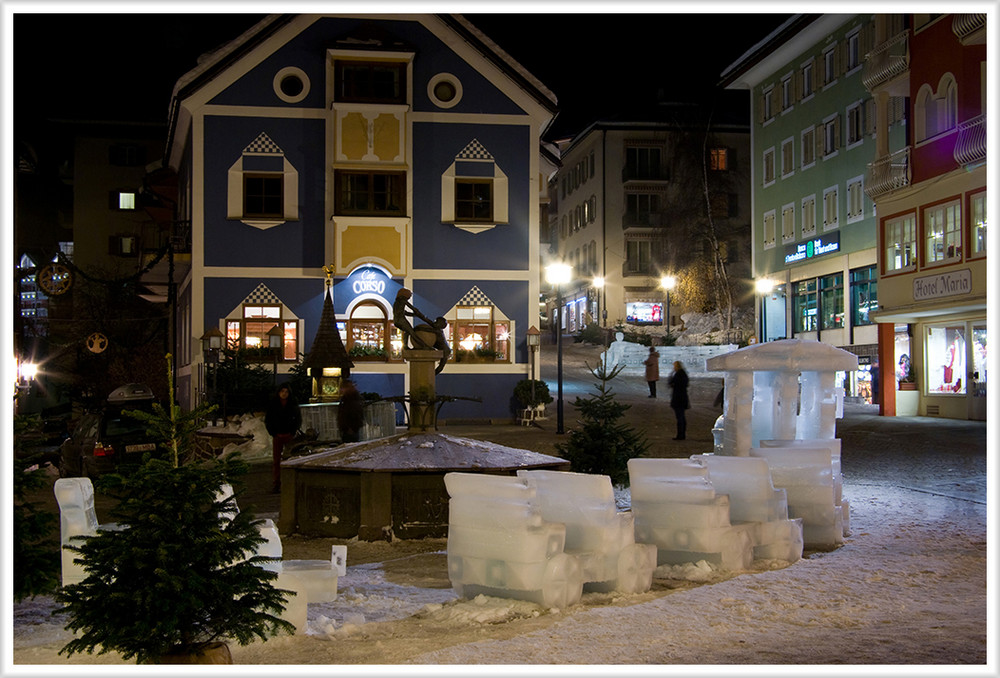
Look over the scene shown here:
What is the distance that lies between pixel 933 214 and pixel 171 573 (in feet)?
84.0

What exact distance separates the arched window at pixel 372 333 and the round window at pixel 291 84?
6.06 metres

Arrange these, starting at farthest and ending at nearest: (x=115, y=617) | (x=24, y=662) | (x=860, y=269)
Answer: (x=860, y=269) → (x=24, y=662) → (x=115, y=617)

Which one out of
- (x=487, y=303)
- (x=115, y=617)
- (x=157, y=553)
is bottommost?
(x=115, y=617)

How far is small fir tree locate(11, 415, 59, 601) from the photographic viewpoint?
7.20 metres

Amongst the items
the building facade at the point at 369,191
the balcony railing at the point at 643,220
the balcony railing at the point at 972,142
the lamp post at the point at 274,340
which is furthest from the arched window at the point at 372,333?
the balcony railing at the point at 643,220

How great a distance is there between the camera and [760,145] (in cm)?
4581

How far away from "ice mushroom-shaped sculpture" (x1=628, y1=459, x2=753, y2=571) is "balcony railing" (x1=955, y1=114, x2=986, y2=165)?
61.2ft

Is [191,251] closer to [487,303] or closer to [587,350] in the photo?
[487,303]

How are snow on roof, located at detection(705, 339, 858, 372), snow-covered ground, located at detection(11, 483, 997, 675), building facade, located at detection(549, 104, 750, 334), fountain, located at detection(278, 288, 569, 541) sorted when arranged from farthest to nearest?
building facade, located at detection(549, 104, 750, 334)
snow on roof, located at detection(705, 339, 858, 372)
fountain, located at detection(278, 288, 569, 541)
snow-covered ground, located at detection(11, 483, 997, 675)

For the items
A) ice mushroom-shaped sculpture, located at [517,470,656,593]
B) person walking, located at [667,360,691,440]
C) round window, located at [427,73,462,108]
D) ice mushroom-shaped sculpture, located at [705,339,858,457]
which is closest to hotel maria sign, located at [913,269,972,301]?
person walking, located at [667,360,691,440]

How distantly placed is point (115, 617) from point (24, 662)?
0.96 meters

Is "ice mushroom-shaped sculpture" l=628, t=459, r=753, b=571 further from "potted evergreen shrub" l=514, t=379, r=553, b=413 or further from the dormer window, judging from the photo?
the dormer window

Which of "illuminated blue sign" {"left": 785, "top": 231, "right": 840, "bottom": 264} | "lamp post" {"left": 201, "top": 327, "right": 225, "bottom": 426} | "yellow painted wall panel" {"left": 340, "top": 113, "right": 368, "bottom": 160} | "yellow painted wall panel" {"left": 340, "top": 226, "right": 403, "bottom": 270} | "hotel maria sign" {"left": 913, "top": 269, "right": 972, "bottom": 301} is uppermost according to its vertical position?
"yellow painted wall panel" {"left": 340, "top": 113, "right": 368, "bottom": 160}

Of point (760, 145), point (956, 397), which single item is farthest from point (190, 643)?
point (760, 145)
